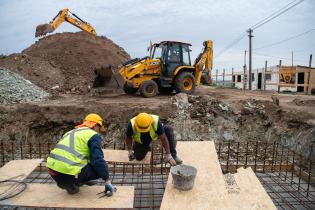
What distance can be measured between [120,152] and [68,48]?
15.5 meters

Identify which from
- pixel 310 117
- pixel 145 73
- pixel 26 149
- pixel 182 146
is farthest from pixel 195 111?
pixel 26 149

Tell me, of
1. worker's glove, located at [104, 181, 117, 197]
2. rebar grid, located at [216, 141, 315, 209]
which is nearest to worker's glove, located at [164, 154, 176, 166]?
rebar grid, located at [216, 141, 315, 209]

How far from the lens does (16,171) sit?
4.55m

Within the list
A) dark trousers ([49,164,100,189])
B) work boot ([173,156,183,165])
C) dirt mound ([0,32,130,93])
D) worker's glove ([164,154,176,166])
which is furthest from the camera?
dirt mound ([0,32,130,93])

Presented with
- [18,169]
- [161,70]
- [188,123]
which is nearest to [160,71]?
[161,70]

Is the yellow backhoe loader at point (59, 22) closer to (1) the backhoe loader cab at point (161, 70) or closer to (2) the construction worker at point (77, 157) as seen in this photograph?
(1) the backhoe loader cab at point (161, 70)

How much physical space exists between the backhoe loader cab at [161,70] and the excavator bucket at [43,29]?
615 centimetres

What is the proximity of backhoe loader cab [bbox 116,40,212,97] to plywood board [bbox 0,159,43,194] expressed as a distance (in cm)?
704

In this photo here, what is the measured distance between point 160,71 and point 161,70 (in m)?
0.08

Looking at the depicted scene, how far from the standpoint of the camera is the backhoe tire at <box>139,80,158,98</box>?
465 inches

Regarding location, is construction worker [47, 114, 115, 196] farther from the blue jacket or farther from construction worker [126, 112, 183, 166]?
construction worker [126, 112, 183, 166]

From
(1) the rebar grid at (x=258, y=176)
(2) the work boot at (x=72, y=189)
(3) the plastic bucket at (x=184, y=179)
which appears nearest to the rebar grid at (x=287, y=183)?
(1) the rebar grid at (x=258, y=176)

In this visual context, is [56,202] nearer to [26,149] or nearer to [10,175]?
[10,175]

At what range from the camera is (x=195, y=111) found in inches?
408
